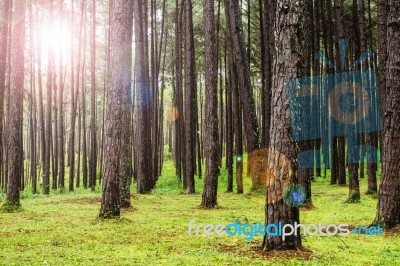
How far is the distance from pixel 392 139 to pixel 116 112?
19.0 feet

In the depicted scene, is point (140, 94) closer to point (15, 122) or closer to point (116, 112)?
point (15, 122)

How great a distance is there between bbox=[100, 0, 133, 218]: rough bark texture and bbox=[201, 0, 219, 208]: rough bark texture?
320 centimetres

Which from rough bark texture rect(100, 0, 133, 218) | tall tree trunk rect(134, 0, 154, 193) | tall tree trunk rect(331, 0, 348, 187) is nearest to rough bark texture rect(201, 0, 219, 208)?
rough bark texture rect(100, 0, 133, 218)

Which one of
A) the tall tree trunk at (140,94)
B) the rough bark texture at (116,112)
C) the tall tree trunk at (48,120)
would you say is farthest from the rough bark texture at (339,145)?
the tall tree trunk at (48,120)

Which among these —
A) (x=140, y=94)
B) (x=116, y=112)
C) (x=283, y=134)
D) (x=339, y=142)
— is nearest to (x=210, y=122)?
(x=116, y=112)

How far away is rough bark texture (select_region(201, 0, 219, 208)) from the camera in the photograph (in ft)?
38.7

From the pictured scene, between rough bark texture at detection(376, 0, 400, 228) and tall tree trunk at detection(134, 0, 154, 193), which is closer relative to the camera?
rough bark texture at detection(376, 0, 400, 228)

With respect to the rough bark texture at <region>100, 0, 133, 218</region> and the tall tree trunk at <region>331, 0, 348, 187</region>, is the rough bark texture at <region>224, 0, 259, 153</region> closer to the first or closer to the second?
the tall tree trunk at <region>331, 0, 348, 187</region>

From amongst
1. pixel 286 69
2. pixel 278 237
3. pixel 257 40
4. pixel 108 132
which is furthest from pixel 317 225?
pixel 257 40

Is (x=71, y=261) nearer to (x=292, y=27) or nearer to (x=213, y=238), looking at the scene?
(x=213, y=238)

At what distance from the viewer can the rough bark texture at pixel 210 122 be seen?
1178 cm

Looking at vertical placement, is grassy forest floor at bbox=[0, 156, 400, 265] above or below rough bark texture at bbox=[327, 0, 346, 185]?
below

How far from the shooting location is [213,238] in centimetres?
704

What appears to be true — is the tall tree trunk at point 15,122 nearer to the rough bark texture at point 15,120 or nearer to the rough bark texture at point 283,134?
the rough bark texture at point 15,120
